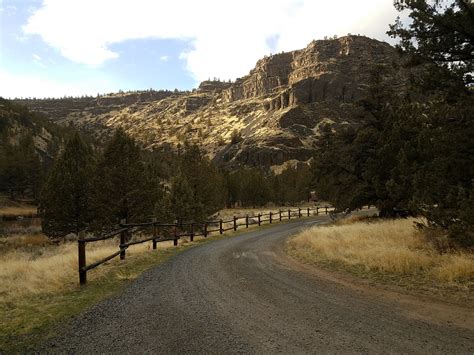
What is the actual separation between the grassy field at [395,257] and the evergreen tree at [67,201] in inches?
977

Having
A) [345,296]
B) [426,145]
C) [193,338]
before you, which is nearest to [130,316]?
[193,338]

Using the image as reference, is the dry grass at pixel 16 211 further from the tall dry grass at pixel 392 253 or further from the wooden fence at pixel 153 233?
the tall dry grass at pixel 392 253

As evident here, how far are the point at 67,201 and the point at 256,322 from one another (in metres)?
32.3

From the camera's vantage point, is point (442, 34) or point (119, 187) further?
point (119, 187)

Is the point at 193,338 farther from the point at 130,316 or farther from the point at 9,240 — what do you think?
the point at 9,240

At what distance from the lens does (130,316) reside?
708 cm

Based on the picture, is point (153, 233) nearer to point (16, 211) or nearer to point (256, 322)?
point (256, 322)

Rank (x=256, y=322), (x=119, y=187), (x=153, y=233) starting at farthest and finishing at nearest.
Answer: (x=119, y=187) → (x=153, y=233) → (x=256, y=322)

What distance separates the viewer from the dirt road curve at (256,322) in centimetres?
529

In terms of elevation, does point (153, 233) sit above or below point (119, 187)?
below

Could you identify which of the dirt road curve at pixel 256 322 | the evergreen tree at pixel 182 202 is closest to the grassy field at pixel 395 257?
the dirt road curve at pixel 256 322

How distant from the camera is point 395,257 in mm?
10484

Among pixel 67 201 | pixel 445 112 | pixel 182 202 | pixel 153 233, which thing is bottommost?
pixel 153 233

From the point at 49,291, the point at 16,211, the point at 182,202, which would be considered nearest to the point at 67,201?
the point at 182,202
